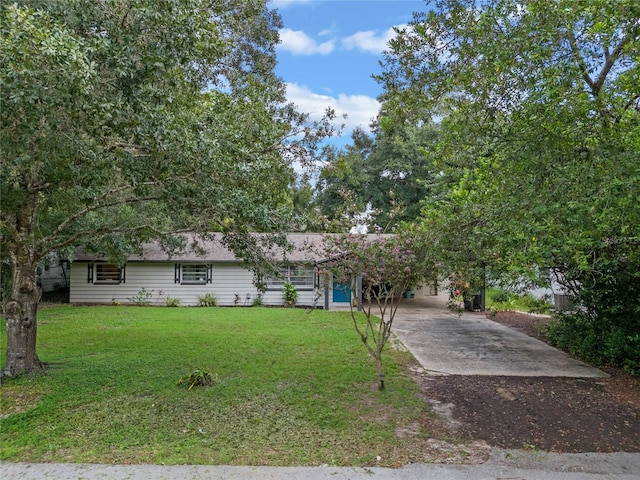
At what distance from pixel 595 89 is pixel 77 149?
232 inches

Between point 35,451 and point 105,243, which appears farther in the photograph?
point 105,243

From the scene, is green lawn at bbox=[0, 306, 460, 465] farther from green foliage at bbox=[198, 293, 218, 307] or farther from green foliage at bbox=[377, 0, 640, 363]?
green foliage at bbox=[198, 293, 218, 307]

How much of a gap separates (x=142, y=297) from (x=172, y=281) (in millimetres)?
1326

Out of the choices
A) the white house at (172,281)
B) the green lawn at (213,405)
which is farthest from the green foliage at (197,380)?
the white house at (172,281)

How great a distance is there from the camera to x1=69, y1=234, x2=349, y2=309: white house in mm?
16609

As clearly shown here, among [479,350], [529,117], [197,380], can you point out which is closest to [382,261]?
[529,117]

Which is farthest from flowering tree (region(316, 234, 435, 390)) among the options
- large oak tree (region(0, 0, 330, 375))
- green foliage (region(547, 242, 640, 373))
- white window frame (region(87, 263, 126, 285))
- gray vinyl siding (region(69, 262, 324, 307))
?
white window frame (region(87, 263, 126, 285))

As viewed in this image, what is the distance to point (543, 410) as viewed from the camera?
5617mm

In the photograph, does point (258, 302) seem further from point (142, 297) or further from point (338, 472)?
point (338, 472)

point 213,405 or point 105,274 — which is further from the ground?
point 105,274

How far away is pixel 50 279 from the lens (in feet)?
64.4

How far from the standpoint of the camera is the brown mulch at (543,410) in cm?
471

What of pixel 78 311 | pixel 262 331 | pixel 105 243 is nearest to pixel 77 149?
pixel 262 331

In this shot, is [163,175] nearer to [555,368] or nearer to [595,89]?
[595,89]
